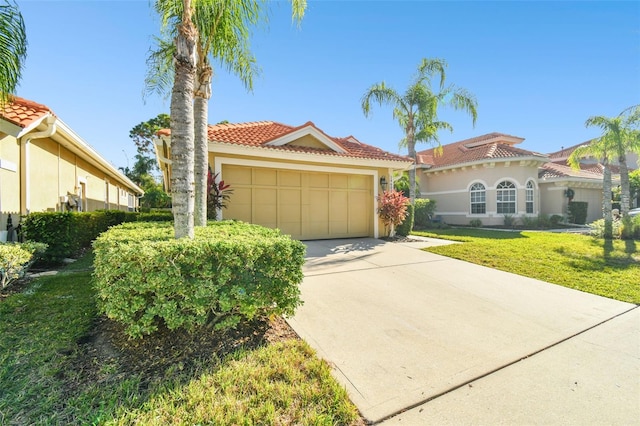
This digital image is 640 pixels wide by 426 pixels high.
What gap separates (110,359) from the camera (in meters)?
2.66

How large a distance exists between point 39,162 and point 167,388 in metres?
9.19

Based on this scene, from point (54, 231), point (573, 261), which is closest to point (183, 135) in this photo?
point (54, 231)

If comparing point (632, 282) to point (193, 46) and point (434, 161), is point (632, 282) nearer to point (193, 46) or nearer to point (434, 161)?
point (193, 46)

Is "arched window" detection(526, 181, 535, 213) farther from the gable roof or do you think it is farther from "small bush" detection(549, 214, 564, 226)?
the gable roof

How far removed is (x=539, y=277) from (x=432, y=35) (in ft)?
30.5

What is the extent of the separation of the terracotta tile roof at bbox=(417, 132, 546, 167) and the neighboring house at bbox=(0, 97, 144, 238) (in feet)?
55.2

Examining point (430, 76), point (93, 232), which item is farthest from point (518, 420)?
point (430, 76)

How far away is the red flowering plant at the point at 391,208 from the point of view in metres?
10.8

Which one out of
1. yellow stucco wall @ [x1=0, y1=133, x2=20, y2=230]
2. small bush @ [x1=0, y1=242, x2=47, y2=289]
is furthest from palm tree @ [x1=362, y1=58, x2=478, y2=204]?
small bush @ [x1=0, y1=242, x2=47, y2=289]

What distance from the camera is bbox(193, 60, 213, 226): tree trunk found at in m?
5.07

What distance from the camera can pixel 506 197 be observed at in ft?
57.3

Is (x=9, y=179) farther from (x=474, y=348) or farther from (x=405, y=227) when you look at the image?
(x=405, y=227)

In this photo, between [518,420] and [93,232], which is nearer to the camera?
[518,420]

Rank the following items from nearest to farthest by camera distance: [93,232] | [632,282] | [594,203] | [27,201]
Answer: [632,282] → [27,201] → [93,232] → [594,203]
